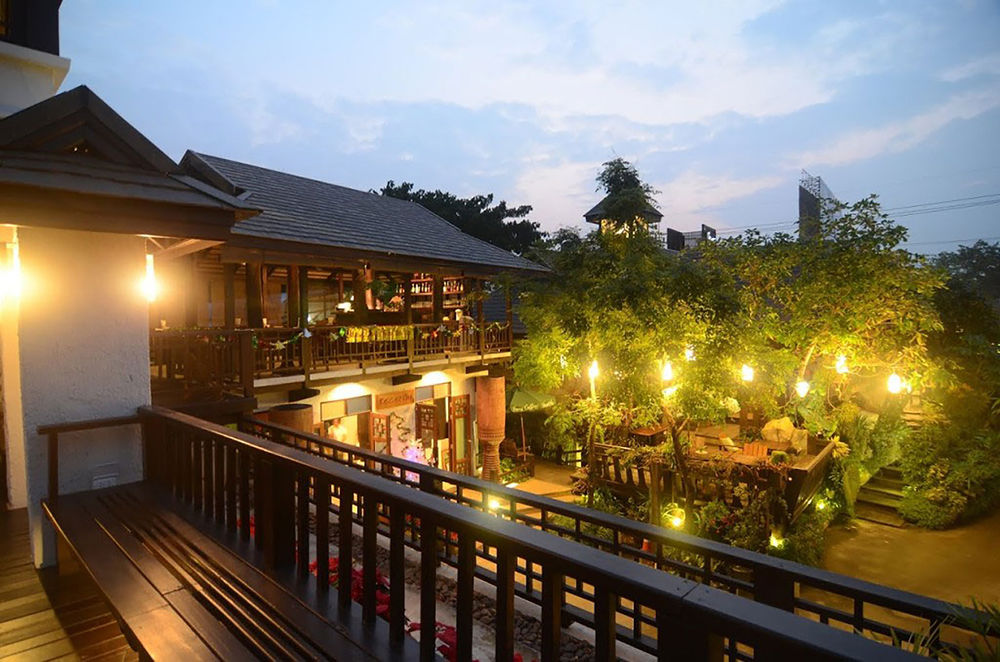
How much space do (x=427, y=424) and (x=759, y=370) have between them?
26.6ft

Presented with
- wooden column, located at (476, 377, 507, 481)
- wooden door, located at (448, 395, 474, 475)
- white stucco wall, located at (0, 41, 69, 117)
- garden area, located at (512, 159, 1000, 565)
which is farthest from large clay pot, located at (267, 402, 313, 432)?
wooden column, located at (476, 377, 507, 481)

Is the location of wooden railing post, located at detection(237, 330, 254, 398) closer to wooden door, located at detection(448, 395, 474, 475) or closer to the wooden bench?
the wooden bench

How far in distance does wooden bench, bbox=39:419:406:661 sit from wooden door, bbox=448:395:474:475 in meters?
11.9

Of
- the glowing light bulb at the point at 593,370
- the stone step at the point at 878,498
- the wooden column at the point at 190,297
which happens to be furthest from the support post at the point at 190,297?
the stone step at the point at 878,498

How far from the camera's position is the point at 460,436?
1600cm

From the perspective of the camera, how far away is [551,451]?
18375mm

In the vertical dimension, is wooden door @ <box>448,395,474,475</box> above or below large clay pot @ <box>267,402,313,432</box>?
below

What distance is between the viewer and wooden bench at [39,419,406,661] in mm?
2180

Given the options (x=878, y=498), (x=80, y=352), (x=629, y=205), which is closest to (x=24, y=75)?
(x=80, y=352)

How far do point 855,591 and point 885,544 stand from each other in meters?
12.3

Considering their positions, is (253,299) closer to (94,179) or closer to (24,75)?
(24,75)

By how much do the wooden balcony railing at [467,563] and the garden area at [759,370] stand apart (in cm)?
603

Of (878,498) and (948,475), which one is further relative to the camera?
(878,498)

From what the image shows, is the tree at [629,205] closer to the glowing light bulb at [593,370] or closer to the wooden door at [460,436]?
the glowing light bulb at [593,370]
